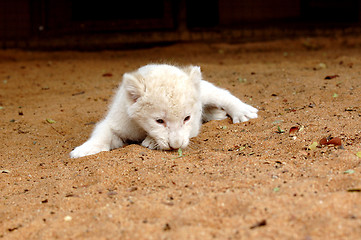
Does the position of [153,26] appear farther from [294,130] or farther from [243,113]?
[294,130]

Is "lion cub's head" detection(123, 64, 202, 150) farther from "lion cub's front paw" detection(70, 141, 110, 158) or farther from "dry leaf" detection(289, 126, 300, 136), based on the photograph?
"dry leaf" detection(289, 126, 300, 136)

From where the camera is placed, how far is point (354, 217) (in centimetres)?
232

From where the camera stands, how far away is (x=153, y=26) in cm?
1127

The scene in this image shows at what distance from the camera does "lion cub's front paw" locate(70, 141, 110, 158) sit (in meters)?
4.22

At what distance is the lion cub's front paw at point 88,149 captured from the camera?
4219 mm

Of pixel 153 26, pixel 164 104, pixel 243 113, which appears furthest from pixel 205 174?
pixel 153 26

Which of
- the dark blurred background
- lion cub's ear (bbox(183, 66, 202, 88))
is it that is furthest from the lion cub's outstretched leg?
the dark blurred background

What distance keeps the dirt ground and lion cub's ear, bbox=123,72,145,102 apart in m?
0.51

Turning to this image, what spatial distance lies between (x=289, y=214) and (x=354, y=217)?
1.12ft

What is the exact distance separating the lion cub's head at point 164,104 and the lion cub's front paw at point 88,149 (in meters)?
0.47

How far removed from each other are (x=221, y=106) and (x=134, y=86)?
5.22 ft

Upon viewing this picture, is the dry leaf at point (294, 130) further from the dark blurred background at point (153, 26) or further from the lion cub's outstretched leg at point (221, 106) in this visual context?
the dark blurred background at point (153, 26)

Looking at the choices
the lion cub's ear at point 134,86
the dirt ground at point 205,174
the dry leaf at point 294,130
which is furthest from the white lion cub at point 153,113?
the dry leaf at point 294,130

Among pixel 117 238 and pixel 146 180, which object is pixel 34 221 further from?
pixel 146 180
